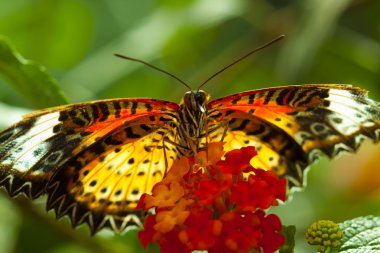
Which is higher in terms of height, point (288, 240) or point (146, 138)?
point (146, 138)

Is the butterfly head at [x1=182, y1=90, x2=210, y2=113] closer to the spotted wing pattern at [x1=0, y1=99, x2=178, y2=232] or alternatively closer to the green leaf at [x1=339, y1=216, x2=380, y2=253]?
the spotted wing pattern at [x1=0, y1=99, x2=178, y2=232]

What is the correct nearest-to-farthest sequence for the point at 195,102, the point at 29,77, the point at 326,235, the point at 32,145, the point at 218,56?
the point at 326,235 < the point at 32,145 < the point at 195,102 < the point at 29,77 < the point at 218,56

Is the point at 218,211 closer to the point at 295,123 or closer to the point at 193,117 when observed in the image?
the point at 193,117

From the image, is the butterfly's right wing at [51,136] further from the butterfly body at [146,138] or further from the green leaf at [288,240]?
the green leaf at [288,240]

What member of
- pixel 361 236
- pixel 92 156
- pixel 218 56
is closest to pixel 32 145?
pixel 92 156

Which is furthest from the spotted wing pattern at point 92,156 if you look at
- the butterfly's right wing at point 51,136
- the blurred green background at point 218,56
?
the blurred green background at point 218,56

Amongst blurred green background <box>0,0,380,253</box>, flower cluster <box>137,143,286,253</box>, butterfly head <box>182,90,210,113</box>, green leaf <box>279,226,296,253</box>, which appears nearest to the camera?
flower cluster <box>137,143,286,253</box>

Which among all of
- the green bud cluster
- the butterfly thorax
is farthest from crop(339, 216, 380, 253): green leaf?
the butterfly thorax
